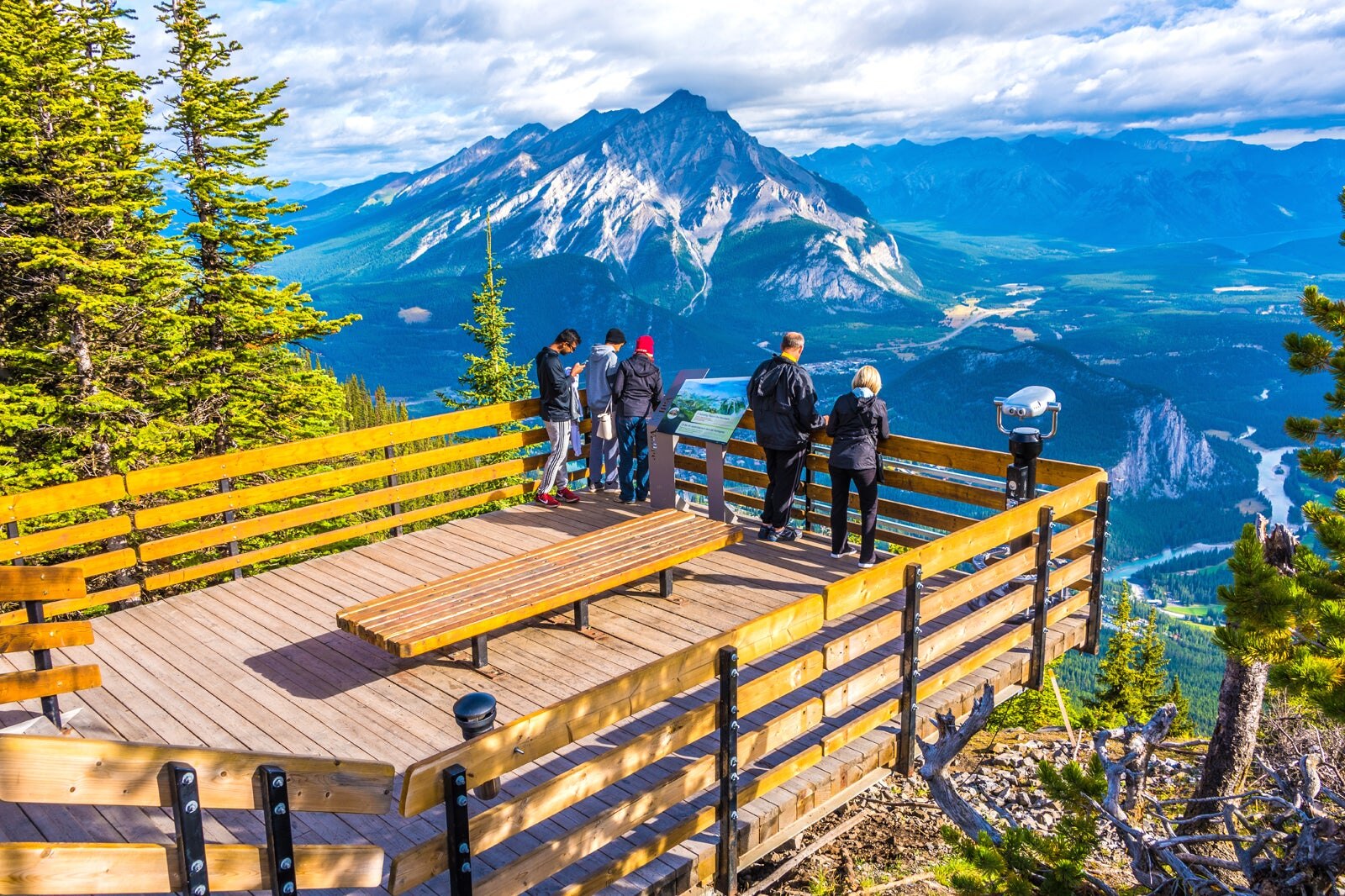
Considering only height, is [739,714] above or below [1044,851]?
above

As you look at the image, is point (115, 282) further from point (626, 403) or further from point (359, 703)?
point (359, 703)

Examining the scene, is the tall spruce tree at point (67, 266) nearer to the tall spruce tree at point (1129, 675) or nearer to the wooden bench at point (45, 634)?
the wooden bench at point (45, 634)

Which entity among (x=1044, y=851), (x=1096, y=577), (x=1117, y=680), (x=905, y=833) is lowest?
(x=1117, y=680)

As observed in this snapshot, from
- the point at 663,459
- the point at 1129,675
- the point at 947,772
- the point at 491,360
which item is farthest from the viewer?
the point at 491,360

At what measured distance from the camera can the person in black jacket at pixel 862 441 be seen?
8234mm

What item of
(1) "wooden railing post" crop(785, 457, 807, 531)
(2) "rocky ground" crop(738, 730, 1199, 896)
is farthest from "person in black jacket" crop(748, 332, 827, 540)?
(2) "rocky ground" crop(738, 730, 1199, 896)

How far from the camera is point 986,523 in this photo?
21.2ft

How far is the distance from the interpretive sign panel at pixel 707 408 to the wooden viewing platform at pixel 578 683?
115 cm

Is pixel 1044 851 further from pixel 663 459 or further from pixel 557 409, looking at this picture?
pixel 557 409

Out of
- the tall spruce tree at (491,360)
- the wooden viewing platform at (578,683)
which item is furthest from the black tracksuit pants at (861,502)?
the tall spruce tree at (491,360)

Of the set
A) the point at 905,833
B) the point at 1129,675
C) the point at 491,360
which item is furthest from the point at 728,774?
the point at 1129,675

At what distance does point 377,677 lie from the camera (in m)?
6.73

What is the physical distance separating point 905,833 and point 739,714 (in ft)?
12.5

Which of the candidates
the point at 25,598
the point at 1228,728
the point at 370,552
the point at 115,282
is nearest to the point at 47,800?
the point at 25,598
